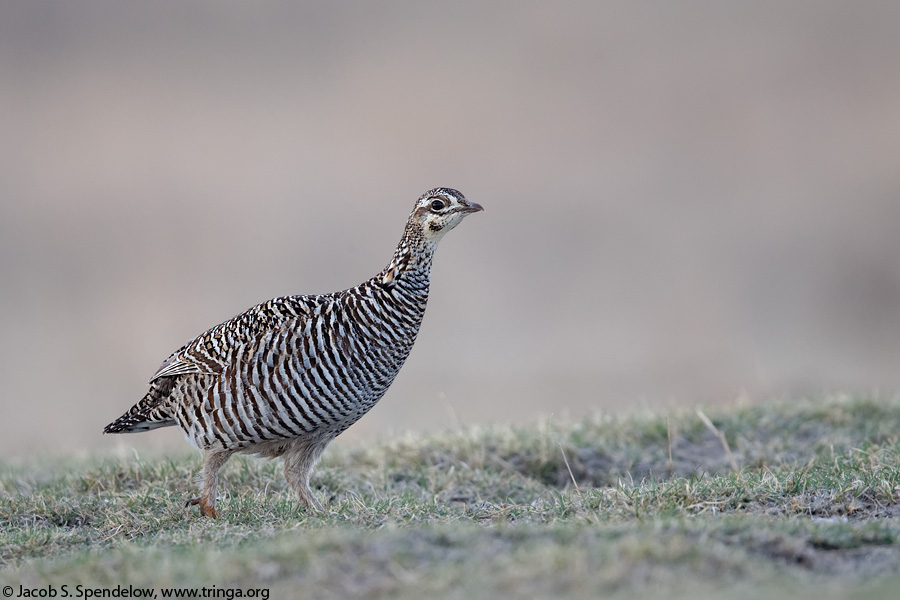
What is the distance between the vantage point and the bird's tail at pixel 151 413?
621 centimetres

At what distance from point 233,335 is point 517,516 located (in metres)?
1.89

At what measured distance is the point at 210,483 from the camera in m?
5.86

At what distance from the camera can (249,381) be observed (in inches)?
227

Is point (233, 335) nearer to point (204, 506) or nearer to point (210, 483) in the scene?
point (210, 483)

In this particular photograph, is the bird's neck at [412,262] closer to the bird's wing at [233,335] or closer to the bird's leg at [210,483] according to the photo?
the bird's wing at [233,335]

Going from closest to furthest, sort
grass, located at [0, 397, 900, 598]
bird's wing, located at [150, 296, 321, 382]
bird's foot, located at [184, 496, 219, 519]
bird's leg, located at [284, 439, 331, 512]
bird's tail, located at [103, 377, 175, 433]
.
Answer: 1. grass, located at [0, 397, 900, 598]
2. bird's foot, located at [184, 496, 219, 519]
3. bird's wing, located at [150, 296, 321, 382]
4. bird's leg, located at [284, 439, 331, 512]
5. bird's tail, located at [103, 377, 175, 433]

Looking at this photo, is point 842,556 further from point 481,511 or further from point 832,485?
point 481,511

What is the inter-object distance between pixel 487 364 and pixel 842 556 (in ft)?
36.6

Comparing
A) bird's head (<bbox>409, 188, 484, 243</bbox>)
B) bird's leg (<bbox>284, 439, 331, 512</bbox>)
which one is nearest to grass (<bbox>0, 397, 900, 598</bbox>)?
bird's leg (<bbox>284, 439, 331, 512</bbox>)

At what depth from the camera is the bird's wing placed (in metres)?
5.92

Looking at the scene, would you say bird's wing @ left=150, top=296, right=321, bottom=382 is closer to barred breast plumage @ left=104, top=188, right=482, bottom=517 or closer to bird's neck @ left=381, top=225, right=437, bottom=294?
barred breast plumage @ left=104, top=188, right=482, bottom=517

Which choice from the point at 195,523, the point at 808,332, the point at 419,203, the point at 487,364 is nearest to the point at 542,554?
the point at 195,523

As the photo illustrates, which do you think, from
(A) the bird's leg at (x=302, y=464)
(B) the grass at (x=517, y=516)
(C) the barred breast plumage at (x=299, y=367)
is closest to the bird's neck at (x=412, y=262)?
(C) the barred breast plumage at (x=299, y=367)

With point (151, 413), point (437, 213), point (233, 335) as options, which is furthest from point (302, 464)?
point (437, 213)
